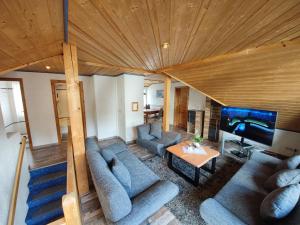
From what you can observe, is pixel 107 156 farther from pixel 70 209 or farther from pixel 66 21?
pixel 66 21

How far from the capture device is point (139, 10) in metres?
1.02

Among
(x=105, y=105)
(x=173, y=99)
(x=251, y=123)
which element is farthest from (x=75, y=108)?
(x=173, y=99)

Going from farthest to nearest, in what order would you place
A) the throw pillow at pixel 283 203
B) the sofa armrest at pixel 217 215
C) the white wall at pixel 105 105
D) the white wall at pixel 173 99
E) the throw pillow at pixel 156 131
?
1. the white wall at pixel 173 99
2. the white wall at pixel 105 105
3. the throw pillow at pixel 156 131
4. the sofa armrest at pixel 217 215
5. the throw pillow at pixel 283 203

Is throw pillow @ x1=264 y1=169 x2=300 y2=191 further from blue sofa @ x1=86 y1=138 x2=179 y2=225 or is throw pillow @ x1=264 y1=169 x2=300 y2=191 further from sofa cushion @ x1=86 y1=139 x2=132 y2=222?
sofa cushion @ x1=86 y1=139 x2=132 y2=222

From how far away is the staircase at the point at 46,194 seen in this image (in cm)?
202

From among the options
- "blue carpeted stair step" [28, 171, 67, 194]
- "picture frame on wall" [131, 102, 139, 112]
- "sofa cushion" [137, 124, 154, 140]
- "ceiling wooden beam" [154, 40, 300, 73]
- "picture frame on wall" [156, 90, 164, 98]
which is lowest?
"blue carpeted stair step" [28, 171, 67, 194]

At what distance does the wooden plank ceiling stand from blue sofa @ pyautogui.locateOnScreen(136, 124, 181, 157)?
1.97 meters

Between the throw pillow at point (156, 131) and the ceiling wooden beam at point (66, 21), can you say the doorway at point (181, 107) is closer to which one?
the throw pillow at point (156, 131)

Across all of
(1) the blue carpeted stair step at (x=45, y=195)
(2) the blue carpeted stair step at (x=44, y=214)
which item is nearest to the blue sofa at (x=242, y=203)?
(2) the blue carpeted stair step at (x=44, y=214)

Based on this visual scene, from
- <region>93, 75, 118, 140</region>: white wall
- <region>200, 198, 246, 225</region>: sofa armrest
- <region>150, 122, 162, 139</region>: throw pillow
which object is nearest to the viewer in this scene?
<region>200, 198, 246, 225</region>: sofa armrest

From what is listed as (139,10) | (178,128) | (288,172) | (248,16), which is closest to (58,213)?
(139,10)

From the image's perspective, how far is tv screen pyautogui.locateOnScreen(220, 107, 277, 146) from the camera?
267cm

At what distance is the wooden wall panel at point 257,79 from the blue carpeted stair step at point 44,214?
3683mm

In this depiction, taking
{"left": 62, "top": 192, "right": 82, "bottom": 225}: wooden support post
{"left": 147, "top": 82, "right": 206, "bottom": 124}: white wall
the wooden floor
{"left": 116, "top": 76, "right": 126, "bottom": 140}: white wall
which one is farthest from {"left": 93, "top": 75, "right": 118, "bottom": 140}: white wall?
{"left": 62, "top": 192, "right": 82, "bottom": 225}: wooden support post
